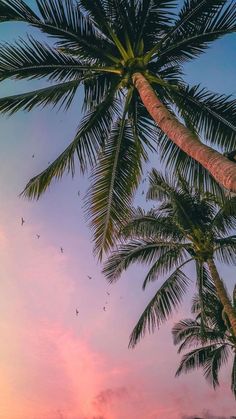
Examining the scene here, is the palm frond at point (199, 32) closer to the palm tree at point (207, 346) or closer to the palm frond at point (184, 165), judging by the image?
the palm frond at point (184, 165)

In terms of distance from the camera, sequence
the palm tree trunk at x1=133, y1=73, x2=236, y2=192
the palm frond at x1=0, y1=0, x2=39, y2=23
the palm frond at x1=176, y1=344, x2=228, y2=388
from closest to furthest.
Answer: the palm tree trunk at x1=133, y1=73, x2=236, y2=192
the palm frond at x1=0, y1=0, x2=39, y2=23
the palm frond at x1=176, y1=344, x2=228, y2=388

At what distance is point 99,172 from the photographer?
7.54m

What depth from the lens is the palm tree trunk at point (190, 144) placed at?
3.28 m

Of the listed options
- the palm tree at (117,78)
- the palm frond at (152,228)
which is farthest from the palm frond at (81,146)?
the palm frond at (152,228)

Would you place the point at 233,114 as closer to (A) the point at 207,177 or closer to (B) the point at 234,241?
(A) the point at 207,177

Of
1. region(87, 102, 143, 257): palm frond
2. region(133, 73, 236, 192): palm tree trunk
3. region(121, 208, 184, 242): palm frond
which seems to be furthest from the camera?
region(121, 208, 184, 242): palm frond

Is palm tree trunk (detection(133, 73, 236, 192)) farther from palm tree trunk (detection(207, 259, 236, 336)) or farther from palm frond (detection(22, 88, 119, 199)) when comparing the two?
palm tree trunk (detection(207, 259, 236, 336))

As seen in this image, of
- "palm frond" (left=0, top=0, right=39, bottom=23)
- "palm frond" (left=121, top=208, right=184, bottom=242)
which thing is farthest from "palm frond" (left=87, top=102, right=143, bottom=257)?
"palm frond" (left=121, top=208, right=184, bottom=242)

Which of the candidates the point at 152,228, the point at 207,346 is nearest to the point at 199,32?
the point at 152,228

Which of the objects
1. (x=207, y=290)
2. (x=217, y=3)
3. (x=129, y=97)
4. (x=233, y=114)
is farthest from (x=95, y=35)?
(x=207, y=290)

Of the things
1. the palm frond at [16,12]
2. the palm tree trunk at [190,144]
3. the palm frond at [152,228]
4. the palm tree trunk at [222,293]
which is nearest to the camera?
the palm tree trunk at [190,144]

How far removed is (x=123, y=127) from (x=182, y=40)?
5.83 feet

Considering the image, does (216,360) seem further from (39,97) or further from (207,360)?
(39,97)

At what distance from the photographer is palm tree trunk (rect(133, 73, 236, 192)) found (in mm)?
3279
